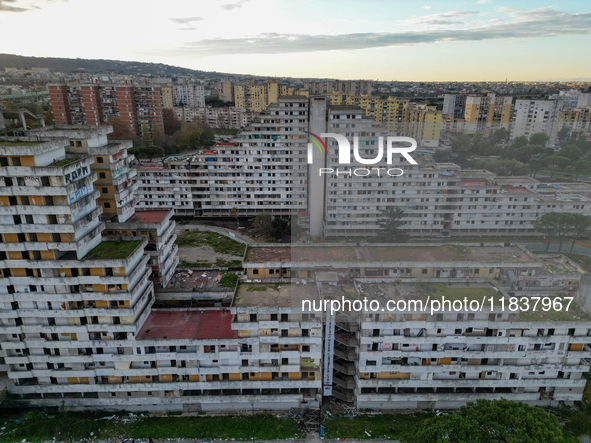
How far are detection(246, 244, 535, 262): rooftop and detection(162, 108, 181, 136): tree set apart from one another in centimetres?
5443

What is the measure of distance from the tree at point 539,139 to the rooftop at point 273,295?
135ft

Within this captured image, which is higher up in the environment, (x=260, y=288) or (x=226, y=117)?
(x=226, y=117)

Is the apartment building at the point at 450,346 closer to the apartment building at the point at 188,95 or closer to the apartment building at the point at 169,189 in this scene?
the apartment building at the point at 169,189

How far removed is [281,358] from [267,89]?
6996cm

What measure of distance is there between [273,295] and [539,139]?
4411cm

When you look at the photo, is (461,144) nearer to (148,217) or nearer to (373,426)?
(373,426)

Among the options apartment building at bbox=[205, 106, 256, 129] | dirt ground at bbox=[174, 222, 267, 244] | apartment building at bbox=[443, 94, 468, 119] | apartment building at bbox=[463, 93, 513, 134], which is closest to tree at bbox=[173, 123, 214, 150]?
apartment building at bbox=[205, 106, 256, 129]

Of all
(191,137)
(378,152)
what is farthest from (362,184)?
(191,137)

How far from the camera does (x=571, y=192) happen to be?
3356 cm

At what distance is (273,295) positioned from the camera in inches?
679

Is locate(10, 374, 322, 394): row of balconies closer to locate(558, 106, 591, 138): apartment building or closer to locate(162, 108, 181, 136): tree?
locate(558, 106, 591, 138): apartment building

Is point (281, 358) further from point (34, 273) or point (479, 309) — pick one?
point (34, 273)

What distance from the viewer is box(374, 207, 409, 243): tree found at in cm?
3209

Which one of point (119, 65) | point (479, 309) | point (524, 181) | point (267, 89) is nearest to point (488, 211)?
point (524, 181)
